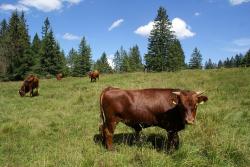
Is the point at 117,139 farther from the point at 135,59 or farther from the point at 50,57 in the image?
the point at 135,59

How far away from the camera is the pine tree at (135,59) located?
11369cm

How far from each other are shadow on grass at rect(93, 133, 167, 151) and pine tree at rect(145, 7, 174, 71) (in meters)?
57.4

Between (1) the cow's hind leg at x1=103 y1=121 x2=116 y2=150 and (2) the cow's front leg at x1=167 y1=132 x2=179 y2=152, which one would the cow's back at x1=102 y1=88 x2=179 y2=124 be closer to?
(1) the cow's hind leg at x1=103 y1=121 x2=116 y2=150

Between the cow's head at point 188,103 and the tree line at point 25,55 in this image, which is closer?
the cow's head at point 188,103

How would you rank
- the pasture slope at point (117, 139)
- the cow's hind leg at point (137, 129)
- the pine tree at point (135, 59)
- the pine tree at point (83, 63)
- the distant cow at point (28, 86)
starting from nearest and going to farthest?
the pasture slope at point (117, 139), the cow's hind leg at point (137, 129), the distant cow at point (28, 86), the pine tree at point (83, 63), the pine tree at point (135, 59)

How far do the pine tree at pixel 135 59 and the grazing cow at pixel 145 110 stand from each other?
332ft

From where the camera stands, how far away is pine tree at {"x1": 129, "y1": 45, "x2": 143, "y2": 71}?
11369cm

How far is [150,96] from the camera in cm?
1043

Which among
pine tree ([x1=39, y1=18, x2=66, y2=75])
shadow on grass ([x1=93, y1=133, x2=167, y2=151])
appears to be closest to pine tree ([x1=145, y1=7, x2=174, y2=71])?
pine tree ([x1=39, y1=18, x2=66, y2=75])

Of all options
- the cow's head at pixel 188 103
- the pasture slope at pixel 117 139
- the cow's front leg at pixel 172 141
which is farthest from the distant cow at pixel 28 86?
the cow's head at pixel 188 103

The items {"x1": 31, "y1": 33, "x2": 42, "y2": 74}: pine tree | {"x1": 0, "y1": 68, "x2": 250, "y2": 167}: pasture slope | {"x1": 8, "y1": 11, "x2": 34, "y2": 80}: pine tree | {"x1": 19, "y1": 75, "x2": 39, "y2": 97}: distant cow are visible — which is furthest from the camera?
{"x1": 8, "y1": 11, "x2": 34, "y2": 80}: pine tree

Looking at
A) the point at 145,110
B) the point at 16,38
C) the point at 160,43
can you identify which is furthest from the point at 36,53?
the point at 145,110

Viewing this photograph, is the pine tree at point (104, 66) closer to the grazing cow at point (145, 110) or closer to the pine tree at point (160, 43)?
the pine tree at point (160, 43)

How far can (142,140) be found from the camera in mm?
10430
